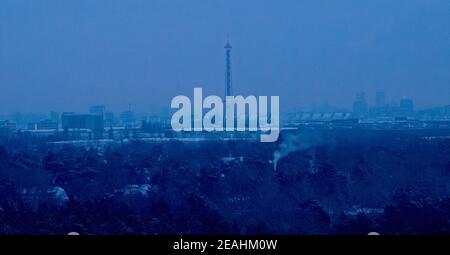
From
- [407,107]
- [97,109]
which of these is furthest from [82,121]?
[407,107]

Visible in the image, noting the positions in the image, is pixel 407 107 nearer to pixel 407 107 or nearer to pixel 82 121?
pixel 407 107

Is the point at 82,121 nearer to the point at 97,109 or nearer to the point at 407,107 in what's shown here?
the point at 97,109

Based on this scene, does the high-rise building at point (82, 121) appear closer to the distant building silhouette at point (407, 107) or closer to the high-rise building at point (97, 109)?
the high-rise building at point (97, 109)

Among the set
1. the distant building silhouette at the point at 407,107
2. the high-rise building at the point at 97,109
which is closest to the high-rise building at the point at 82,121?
the high-rise building at the point at 97,109

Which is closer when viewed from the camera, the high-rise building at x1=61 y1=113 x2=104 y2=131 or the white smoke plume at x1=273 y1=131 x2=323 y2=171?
the high-rise building at x1=61 y1=113 x2=104 y2=131

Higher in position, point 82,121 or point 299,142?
point 82,121

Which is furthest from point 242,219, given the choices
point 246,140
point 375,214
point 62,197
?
point 62,197

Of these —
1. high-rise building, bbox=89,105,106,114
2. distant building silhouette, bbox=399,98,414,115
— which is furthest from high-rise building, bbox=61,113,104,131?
distant building silhouette, bbox=399,98,414,115

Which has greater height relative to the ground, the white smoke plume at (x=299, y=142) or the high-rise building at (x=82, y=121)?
the high-rise building at (x=82, y=121)

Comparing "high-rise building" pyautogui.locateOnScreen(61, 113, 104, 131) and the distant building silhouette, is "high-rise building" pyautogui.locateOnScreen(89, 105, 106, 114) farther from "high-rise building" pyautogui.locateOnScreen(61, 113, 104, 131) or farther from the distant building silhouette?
the distant building silhouette

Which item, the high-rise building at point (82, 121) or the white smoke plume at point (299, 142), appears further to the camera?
the white smoke plume at point (299, 142)

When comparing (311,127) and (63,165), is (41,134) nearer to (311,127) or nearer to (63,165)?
(63,165)

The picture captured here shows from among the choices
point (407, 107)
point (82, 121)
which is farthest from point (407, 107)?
point (82, 121)
